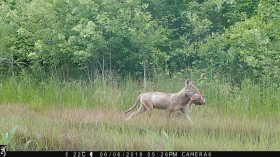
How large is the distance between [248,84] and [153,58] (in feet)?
9.88

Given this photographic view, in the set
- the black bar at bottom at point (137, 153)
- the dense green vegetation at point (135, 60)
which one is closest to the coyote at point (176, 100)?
the dense green vegetation at point (135, 60)

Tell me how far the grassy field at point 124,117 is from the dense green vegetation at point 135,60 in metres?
0.04

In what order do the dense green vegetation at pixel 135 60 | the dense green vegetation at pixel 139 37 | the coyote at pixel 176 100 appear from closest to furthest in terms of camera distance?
1. the coyote at pixel 176 100
2. the dense green vegetation at pixel 135 60
3. the dense green vegetation at pixel 139 37

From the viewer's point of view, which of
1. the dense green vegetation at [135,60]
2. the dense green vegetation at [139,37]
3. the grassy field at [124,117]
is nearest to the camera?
the grassy field at [124,117]

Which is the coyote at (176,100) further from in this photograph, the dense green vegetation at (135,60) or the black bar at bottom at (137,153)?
the black bar at bottom at (137,153)

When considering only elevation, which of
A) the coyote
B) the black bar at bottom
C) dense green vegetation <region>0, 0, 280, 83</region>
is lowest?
the black bar at bottom

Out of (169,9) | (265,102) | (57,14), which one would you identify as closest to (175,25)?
(169,9)

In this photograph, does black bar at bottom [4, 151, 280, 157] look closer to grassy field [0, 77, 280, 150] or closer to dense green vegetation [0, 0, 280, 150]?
grassy field [0, 77, 280, 150]

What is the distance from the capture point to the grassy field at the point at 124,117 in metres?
9.35

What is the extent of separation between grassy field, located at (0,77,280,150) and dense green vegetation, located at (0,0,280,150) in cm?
4

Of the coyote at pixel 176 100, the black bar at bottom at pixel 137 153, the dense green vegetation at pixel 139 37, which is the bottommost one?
the black bar at bottom at pixel 137 153

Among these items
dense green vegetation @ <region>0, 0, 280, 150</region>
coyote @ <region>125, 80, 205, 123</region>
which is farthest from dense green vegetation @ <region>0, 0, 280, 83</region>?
coyote @ <region>125, 80, 205, 123</region>

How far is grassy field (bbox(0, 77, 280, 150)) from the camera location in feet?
30.7

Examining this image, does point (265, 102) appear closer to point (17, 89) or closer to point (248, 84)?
point (248, 84)
